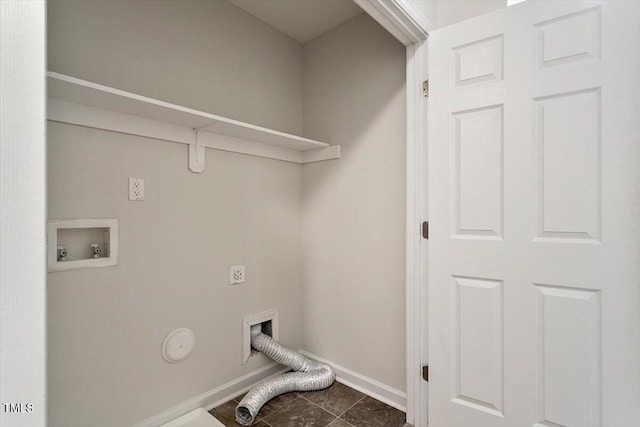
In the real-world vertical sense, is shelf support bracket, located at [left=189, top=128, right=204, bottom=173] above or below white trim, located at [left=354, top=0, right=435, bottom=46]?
below

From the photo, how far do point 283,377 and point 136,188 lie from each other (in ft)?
4.81

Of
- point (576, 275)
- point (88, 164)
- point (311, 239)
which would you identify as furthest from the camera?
point (311, 239)

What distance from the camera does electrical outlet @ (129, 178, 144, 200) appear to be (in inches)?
62.2

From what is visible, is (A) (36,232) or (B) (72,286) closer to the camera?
(A) (36,232)

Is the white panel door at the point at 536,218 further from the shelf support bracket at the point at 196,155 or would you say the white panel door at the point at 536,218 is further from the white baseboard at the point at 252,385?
the shelf support bracket at the point at 196,155

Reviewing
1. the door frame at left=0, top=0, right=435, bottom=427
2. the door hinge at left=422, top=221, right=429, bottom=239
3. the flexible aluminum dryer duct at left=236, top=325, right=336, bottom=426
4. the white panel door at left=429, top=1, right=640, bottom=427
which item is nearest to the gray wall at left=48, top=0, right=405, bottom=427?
the flexible aluminum dryer duct at left=236, top=325, right=336, bottom=426

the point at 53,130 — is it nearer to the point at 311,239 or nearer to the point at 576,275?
the point at 311,239

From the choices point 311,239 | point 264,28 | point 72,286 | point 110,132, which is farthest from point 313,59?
point 72,286

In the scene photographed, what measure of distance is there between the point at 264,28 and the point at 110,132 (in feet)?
4.50

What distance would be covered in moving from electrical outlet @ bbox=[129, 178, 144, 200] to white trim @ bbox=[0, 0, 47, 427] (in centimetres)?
122

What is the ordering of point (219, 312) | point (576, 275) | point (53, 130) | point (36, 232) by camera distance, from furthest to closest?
point (219, 312) → point (53, 130) → point (576, 275) → point (36, 232)

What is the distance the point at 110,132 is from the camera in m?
1.51

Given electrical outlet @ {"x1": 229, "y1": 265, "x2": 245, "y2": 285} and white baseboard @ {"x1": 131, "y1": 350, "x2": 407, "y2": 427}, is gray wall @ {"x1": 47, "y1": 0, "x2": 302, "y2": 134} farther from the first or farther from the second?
white baseboard @ {"x1": 131, "y1": 350, "x2": 407, "y2": 427}

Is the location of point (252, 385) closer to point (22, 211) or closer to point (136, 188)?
point (136, 188)
